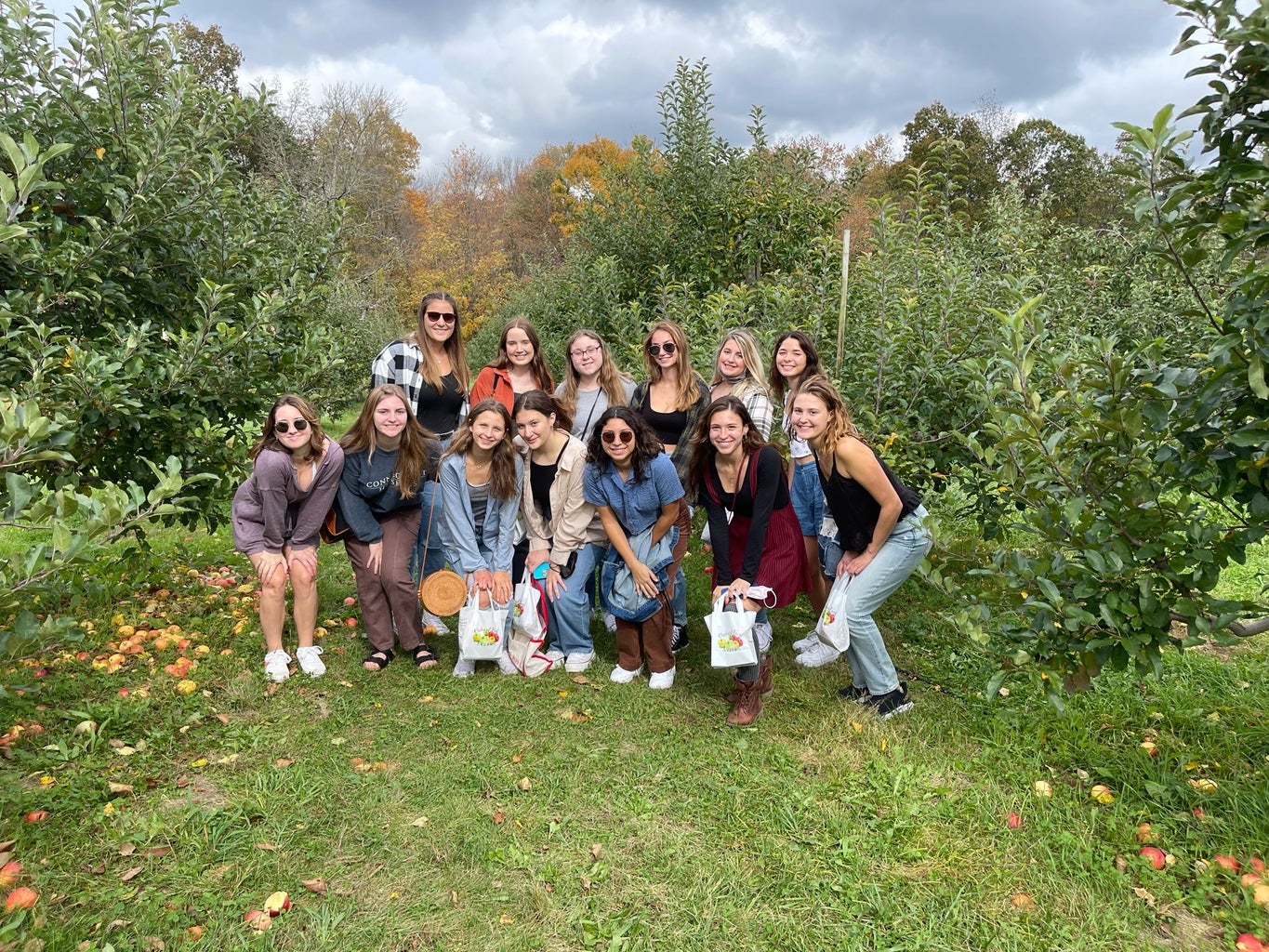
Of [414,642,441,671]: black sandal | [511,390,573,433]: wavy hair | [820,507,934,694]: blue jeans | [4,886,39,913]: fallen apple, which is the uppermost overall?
[511,390,573,433]: wavy hair

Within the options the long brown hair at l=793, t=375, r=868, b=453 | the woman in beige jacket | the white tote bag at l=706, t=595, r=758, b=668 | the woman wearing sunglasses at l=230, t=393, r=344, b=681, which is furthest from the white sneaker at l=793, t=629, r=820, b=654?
the woman wearing sunglasses at l=230, t=393, r=344, b=681

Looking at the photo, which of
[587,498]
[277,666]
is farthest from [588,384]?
[277,666]

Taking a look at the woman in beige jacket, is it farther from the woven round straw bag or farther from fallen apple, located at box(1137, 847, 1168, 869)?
fallen apple, located at box(1137, 847, 1168, 869)

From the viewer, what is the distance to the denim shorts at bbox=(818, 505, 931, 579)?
3.95 metres

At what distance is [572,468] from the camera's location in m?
4.70

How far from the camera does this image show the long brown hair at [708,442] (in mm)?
4117

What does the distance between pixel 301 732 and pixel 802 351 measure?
11.5 feet

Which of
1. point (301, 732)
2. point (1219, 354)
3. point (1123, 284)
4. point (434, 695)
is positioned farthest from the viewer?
point (1123, 284)

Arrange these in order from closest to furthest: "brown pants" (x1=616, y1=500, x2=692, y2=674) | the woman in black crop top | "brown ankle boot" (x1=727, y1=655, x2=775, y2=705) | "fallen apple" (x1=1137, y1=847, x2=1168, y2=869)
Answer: "fallen apple" (x1=1137, y1=847, x2=1168, y2=869)
the woman in black crop top
"brown ankle boot" (x1=727, y1=655, x2=775, y2=705)
"brown pants" (x1=616, y1=500, x2=692, y2=674)

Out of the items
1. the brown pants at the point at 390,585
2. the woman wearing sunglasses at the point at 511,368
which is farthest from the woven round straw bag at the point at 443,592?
the woman wearing sunglasses at the point at 511,368

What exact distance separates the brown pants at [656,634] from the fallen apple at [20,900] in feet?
9.49

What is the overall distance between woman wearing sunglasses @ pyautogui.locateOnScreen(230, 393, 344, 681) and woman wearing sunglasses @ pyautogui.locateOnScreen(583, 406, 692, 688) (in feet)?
5.27

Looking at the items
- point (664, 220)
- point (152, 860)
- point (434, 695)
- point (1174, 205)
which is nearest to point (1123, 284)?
point (664, 220)

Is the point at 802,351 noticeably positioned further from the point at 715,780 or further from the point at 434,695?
the point at 434,695
